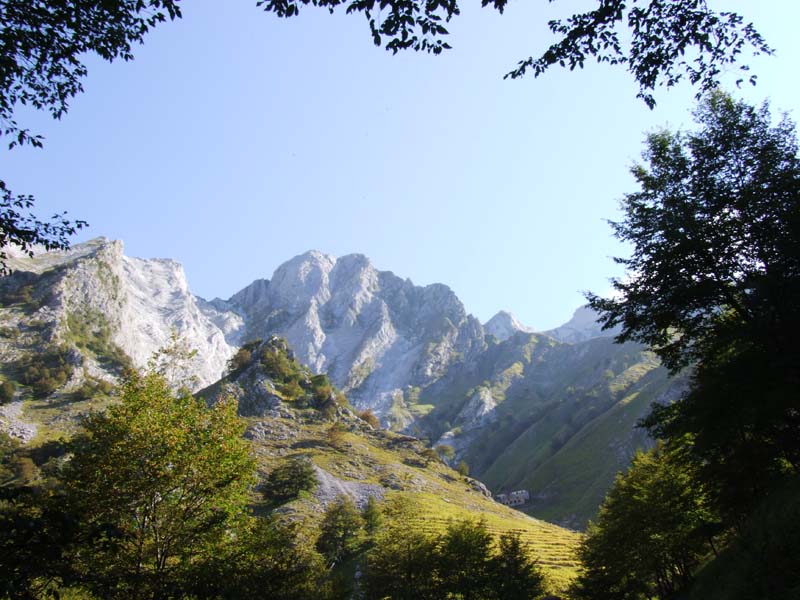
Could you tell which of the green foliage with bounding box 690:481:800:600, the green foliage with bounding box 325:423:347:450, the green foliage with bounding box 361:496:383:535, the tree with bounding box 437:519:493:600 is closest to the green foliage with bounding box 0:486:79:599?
the green foliage with bounding box 690:481:800:600

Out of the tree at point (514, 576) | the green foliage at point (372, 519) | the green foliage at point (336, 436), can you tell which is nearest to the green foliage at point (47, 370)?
the green foliage at point (336, 436)

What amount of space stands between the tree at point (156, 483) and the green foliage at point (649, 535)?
76.2 feet

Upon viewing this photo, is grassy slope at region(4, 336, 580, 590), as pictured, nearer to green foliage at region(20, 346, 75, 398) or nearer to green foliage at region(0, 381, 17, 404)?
green foliage at region(20, 346, 75, 398)

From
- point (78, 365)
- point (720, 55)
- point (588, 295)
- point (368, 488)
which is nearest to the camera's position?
point (720, 55)

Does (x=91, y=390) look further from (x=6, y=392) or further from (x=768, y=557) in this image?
(x=768, y=557)

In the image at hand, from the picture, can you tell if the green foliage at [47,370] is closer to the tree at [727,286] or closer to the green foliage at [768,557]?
the tree at [727,286]

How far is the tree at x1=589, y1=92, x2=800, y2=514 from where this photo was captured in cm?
1515

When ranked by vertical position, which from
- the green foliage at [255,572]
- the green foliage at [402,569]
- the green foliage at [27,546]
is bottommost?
the green foliage at [402,569]

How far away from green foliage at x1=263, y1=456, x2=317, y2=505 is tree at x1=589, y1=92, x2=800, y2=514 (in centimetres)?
6120

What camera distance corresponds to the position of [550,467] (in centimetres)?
18062

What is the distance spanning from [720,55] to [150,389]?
20.1 m

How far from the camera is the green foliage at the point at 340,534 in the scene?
5112 centimetres

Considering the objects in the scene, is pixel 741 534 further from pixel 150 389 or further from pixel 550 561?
pixel 550 561

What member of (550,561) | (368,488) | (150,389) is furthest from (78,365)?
(150,389)
